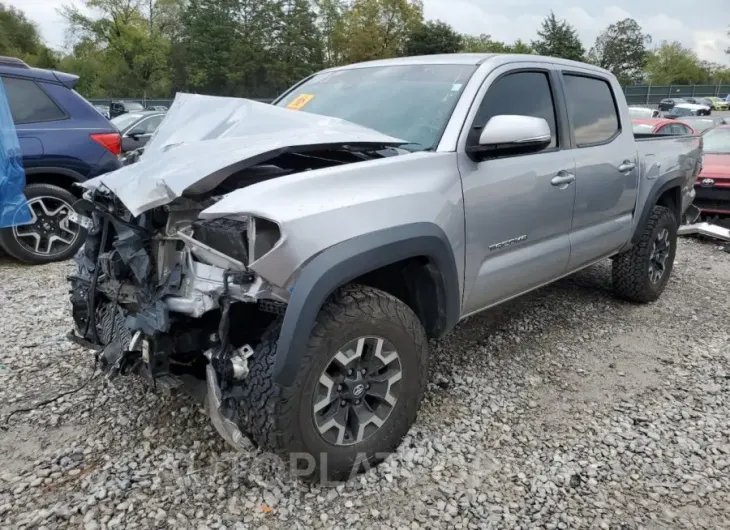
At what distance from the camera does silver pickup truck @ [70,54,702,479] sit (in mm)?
2186

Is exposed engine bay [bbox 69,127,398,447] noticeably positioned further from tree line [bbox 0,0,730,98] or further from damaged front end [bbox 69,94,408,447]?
tree line [bbox 0,0,730,98]

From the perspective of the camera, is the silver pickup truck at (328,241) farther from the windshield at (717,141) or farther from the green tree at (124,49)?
the green tree at (124,49)

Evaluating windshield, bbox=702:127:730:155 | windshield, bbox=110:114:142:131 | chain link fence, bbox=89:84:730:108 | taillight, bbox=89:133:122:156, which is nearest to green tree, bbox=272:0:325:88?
chain link fence, bbox=89:84:730:108

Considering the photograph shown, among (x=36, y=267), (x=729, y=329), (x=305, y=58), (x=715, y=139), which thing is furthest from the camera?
(x=305, y=58)

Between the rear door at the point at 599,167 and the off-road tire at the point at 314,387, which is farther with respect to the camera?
the rear door at the point at 599,167

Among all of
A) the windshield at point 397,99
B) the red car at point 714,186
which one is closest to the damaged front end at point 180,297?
the windshield at point 397,99

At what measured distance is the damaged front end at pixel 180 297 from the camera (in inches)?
86.9

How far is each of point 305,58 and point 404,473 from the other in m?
55.8

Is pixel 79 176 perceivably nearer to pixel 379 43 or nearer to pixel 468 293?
pixel 468 293

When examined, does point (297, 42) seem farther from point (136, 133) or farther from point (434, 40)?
point (136, 133)

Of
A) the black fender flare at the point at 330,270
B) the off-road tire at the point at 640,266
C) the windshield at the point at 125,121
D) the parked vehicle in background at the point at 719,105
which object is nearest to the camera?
the black fender flare at the point at 330,270

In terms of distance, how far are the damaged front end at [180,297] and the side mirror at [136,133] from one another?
322 inches

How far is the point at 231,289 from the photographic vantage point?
7.25ft

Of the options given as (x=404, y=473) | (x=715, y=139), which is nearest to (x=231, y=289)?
(x=404, y=473)
